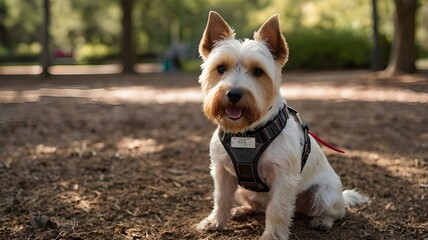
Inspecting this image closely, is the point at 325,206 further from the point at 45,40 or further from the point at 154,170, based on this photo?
the point at 45,40

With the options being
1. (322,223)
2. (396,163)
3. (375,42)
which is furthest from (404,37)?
(322,223)

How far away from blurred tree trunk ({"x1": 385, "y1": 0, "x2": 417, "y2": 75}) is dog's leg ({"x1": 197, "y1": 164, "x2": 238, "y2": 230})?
14150 mm

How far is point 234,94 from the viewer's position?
329cm

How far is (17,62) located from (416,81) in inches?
1716

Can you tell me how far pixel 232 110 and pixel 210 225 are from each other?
1092 mm

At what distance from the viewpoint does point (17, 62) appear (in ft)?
158

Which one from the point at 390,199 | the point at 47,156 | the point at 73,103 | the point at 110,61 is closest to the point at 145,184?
the point at 47,156

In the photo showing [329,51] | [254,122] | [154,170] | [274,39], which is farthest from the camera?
[329,51]

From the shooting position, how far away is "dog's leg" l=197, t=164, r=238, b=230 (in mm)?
3800

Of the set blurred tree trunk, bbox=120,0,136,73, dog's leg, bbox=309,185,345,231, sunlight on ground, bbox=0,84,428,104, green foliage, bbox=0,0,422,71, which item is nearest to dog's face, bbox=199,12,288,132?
dog's leg, bbox=309,185,345,231

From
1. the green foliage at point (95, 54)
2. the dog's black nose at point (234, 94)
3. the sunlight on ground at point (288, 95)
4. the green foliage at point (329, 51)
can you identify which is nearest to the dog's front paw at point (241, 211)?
the dog's black nose at point (234, 94)

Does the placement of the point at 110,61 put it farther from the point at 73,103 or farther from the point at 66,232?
the point at 66,232

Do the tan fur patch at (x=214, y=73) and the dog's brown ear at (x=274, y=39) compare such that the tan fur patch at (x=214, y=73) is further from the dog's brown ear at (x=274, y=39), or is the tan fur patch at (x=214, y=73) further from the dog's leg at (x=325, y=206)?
the dog's leg at (x=325, y=206)

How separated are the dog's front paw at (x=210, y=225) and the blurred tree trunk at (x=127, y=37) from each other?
2270 cm
